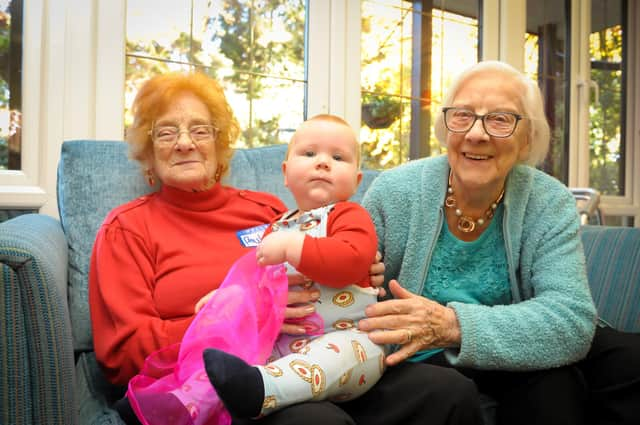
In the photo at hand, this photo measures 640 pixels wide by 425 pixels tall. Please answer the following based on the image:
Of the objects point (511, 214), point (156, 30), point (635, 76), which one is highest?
point (635, 76)

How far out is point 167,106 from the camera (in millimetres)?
1551

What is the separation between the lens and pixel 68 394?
1.01m

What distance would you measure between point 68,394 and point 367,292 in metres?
0.60

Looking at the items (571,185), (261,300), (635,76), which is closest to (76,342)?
(261,300)

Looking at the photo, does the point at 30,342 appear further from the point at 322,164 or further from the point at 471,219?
the point at 471,219

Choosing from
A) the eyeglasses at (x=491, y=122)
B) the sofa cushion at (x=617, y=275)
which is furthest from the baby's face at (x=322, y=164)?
the sofa cushion at (x=617, y=275)

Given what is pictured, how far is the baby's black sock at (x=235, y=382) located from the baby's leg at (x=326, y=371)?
21 millimetres

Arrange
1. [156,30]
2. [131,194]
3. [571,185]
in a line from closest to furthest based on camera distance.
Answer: [131,194] → [156,30] → [571,185]

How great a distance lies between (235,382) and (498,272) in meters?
0.77

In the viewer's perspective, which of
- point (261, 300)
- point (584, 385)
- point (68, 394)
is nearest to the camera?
point (68, 394)

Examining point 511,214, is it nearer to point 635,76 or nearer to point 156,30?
point 156,30

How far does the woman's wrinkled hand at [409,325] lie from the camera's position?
1152mm

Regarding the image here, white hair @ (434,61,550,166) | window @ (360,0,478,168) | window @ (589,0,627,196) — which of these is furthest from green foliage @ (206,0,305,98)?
window @ (589,0,627,196)

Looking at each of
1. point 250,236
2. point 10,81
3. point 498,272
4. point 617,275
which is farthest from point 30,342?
point 617,275
